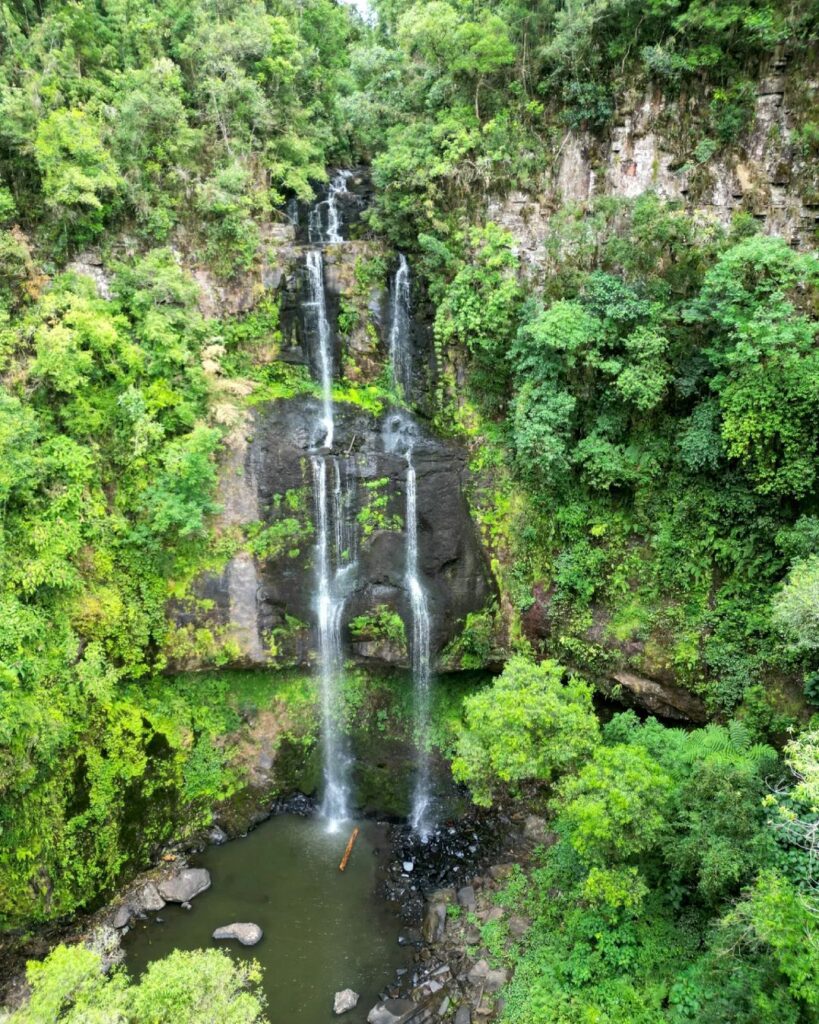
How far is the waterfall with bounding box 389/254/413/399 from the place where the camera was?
1866 centimetres

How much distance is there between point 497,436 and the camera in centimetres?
1767

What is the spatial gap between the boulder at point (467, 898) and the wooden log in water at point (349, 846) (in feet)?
10.5

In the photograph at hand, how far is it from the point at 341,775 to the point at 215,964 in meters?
8.60

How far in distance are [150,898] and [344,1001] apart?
5482 millimetres

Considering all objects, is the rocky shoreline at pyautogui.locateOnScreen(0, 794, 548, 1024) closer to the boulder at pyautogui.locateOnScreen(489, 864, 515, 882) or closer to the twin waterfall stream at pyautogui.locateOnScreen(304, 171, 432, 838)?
the boulder at pyautogui.locateOnScreen(489, 864, 515, 882)

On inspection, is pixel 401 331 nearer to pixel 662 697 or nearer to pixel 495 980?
pixel 662 697

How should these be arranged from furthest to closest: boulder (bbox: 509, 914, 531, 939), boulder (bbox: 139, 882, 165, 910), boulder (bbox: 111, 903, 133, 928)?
boulder (bbox: 139, 882, 165, 910) → boulder (bbox: 111, 903, 133, 928) → boulder (bbox: 509, 914, 531, 939)

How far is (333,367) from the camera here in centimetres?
1866

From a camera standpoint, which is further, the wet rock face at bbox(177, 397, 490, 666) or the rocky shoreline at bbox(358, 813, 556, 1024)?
the wet rock face at bbox(177, 397, 490, 666)

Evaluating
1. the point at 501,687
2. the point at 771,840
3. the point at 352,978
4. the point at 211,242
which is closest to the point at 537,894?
the point at 352,978

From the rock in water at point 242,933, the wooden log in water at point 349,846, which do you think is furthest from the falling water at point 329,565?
the rock in water at point 242,933

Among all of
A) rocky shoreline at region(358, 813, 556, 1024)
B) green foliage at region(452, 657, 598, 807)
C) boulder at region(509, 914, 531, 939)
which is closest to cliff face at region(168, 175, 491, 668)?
green foliage at region(452, 657, 598, 807)

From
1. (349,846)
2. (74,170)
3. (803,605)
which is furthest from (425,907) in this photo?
(74,170)

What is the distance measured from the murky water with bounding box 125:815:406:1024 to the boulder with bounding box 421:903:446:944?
27.8 inches
